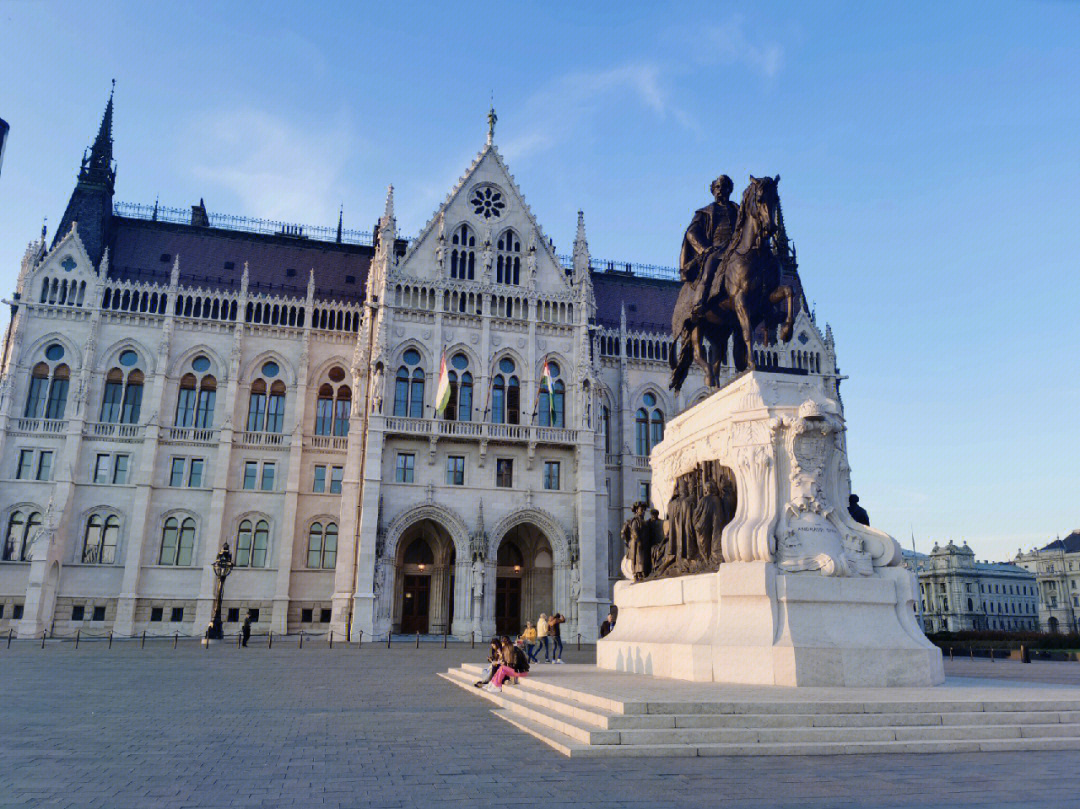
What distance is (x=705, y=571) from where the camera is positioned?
42.9ft

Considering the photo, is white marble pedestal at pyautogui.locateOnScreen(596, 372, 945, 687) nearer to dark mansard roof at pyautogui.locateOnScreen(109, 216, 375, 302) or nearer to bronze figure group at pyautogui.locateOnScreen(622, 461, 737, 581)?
bronze figure group at pyautogui.locateOnScreen(622, 461, 737, 581)

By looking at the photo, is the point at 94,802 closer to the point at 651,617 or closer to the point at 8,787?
the point at 8,787

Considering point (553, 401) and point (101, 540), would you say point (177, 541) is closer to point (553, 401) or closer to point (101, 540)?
point (101, 540)

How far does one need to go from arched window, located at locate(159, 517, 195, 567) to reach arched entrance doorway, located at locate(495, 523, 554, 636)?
1641 centimetres

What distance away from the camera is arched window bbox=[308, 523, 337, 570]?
4294cm

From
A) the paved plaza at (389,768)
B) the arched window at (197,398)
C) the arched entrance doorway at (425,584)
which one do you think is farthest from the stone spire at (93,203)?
the paved plaza at (389,768)

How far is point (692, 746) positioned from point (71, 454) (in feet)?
137

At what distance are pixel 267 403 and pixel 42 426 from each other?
11.3 meters

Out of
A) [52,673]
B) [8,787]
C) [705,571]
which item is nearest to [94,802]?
[8,787]

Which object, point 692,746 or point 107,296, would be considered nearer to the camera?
point 692,746

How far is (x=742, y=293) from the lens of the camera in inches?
562

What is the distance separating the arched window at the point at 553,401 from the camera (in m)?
43.3

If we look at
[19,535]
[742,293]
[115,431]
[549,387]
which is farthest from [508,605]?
[742,293]

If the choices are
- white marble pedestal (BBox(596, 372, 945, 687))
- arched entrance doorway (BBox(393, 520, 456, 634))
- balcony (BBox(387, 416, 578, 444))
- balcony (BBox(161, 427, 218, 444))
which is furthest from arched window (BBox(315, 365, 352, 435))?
white marble pedestal (BBox(596, 372, 945, 687))
